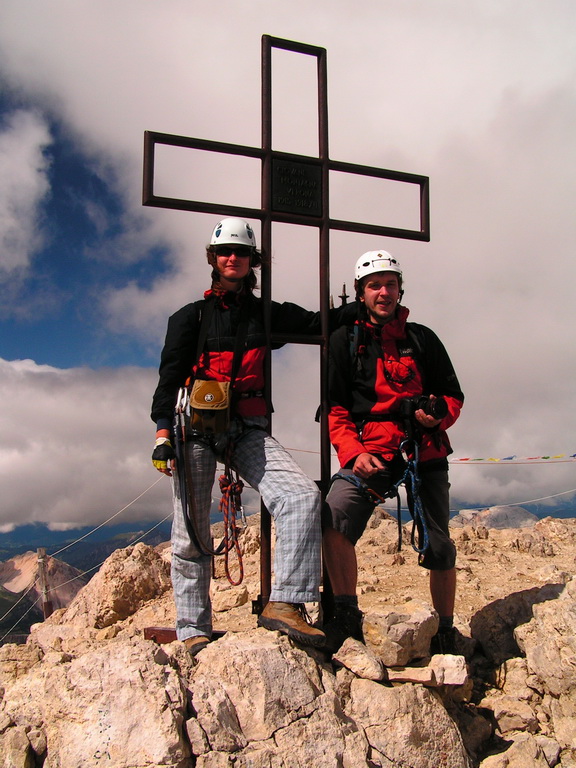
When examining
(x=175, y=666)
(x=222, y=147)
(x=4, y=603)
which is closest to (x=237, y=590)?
(x=175, y=666)

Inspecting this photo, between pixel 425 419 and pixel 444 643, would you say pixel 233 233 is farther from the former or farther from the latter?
pixel 444 643

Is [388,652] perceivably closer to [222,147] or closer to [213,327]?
[213,327]

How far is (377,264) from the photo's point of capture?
17.1ft

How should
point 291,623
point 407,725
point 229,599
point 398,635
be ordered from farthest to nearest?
point 229,599, point 398,635, point 291,623, point 407,725

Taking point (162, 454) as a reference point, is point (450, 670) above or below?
below

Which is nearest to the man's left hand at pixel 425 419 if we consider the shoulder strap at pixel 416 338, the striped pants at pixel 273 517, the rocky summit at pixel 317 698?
the shoulder strap at pixel 416 338

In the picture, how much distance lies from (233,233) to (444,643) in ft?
12.8

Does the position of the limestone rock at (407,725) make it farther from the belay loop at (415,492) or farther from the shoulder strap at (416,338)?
the shoulder strap at (416,338)

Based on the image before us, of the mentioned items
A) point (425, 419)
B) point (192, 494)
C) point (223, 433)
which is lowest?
point (192, 494)

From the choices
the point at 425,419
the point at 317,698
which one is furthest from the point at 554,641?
the point at 317,698

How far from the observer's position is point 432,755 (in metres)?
3.83

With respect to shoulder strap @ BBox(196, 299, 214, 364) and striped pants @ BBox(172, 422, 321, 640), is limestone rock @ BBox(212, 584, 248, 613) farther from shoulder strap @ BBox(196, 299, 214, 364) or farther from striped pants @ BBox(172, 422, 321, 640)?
shoulder strap @ BBox(196, 299, 214, 364)

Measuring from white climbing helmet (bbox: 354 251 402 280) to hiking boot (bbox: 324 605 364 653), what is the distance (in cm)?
278

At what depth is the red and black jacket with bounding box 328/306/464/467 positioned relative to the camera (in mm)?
5039
